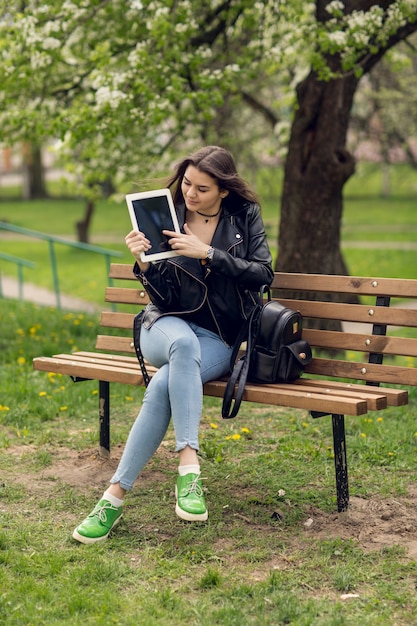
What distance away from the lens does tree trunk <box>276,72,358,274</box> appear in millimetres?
7676

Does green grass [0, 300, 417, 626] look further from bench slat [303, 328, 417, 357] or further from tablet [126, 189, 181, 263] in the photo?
tablet [126, 189, 181, 263]

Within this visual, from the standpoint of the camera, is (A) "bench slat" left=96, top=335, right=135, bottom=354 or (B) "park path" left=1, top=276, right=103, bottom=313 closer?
(A) "bench slat" left=96, top=335, right=135, bottom=354

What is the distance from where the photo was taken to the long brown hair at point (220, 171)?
421cm

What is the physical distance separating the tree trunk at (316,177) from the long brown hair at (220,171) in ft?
11.6

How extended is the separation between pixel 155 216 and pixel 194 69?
12.2 feet

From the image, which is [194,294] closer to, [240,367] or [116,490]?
[240,367]

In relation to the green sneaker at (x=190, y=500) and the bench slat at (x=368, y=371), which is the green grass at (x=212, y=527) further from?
the bench slat at (x=368, y=371)

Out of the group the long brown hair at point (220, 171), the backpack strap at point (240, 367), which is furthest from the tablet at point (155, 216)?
the backpack strap at point (240, 367)

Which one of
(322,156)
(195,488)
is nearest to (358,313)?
(195,488)

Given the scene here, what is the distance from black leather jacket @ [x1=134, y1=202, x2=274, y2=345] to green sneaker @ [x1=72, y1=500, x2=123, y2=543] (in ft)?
2.77

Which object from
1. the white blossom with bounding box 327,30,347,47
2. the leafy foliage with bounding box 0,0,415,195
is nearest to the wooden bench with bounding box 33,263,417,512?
the leafy foliage with bounding box 0,0,415,195

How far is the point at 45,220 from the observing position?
2936cm

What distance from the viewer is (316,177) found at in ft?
Result: 25.7

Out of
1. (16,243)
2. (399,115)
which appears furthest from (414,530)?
(16,243)
